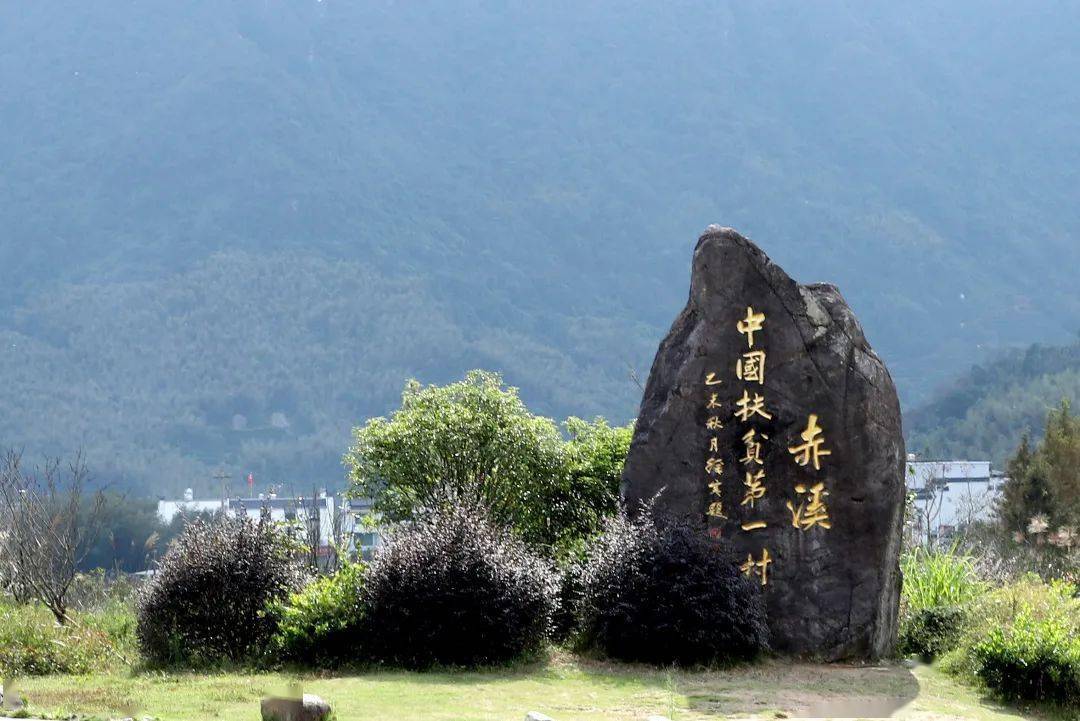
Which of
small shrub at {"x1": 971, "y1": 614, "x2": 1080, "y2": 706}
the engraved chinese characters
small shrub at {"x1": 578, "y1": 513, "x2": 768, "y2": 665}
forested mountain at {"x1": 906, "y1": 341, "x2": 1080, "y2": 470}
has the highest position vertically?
forested mountain at {"x1": 906, "y1": 341, "x2": 1080, "y2": 470}

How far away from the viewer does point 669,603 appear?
13461 mm

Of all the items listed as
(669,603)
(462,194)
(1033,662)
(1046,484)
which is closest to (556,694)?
(669,603)

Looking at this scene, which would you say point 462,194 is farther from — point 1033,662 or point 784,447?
point 1033,662

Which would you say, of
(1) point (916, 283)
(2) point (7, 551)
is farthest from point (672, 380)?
(1) point (916, 283)

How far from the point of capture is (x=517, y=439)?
1800 centimetres

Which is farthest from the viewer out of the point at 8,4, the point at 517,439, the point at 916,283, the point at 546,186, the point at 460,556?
the point at 8,4

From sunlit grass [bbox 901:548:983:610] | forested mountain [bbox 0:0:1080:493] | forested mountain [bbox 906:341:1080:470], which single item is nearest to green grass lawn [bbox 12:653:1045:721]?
sunlit grass [bbox 901:548:983:610]

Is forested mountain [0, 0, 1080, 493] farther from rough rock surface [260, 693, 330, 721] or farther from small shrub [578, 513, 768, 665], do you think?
rough rock surface [260, 693, 330, 721]

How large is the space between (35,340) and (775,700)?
10017 cm

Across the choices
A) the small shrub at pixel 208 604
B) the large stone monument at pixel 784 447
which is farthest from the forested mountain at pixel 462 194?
the large stone monument at pixel 784 447

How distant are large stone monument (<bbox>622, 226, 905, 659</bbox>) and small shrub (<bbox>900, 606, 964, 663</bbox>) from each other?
0.64 metres

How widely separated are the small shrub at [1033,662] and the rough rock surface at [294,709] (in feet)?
21.3

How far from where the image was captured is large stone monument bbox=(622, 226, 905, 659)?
14.5 m

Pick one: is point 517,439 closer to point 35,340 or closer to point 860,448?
point 860,448
